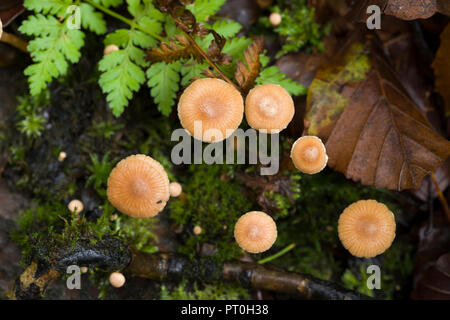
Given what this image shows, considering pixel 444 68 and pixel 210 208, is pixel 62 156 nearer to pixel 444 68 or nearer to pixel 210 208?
pixel 210 208

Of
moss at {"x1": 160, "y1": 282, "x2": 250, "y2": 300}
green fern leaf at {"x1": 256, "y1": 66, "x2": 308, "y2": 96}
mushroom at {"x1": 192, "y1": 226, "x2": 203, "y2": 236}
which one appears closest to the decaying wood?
moss at {"x1": 160, "y1": 282, "x2": 250, "y2": 300}

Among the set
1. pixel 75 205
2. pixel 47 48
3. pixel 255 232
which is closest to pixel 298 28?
pixel 255 232

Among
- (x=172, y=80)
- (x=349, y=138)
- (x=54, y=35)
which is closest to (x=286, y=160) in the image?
(x=349, y=138)

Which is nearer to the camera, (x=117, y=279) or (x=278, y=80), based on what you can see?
(x=117, y=279)

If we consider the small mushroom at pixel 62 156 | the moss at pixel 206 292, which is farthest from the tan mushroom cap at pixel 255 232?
the small mushroom at pixel 62 156

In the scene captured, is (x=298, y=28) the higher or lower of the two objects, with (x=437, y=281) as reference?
higher

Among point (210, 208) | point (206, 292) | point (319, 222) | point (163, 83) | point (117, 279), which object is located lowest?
point (206, 292)
